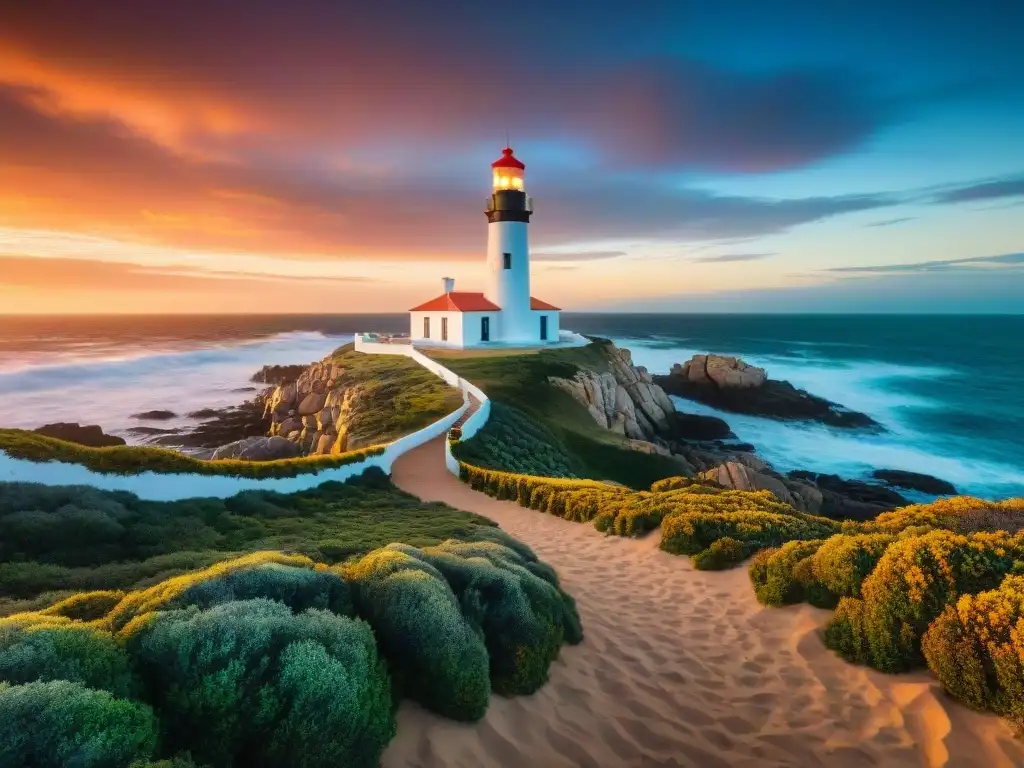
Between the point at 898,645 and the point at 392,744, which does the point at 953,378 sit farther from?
the point at 392,744

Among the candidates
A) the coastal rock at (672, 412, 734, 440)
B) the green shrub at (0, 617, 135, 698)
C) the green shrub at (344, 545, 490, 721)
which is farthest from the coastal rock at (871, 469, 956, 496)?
the green shrub at (0, 617, 135, 698)

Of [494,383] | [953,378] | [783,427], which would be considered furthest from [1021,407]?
[494,383]

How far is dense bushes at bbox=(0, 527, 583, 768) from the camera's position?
269cm

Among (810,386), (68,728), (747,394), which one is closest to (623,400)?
(747,394)

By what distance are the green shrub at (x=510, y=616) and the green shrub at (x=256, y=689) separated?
147cm

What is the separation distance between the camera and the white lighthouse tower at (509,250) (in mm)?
38906

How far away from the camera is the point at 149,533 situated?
759 cm

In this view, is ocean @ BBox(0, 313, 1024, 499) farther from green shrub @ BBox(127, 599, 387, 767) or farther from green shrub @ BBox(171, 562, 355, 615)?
green shrub @ BBox(127, 599, 387, 767)

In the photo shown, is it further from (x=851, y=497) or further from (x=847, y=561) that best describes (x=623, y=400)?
(x=847, y=561)

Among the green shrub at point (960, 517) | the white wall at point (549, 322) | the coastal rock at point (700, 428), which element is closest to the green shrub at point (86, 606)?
the green shrub at point (960, 517)

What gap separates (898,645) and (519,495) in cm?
996

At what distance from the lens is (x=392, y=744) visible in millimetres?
3848

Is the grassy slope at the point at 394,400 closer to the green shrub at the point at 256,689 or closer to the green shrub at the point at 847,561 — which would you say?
the green shrub at the point at 847,561

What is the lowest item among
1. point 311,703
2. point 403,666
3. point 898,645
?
point 898,645
